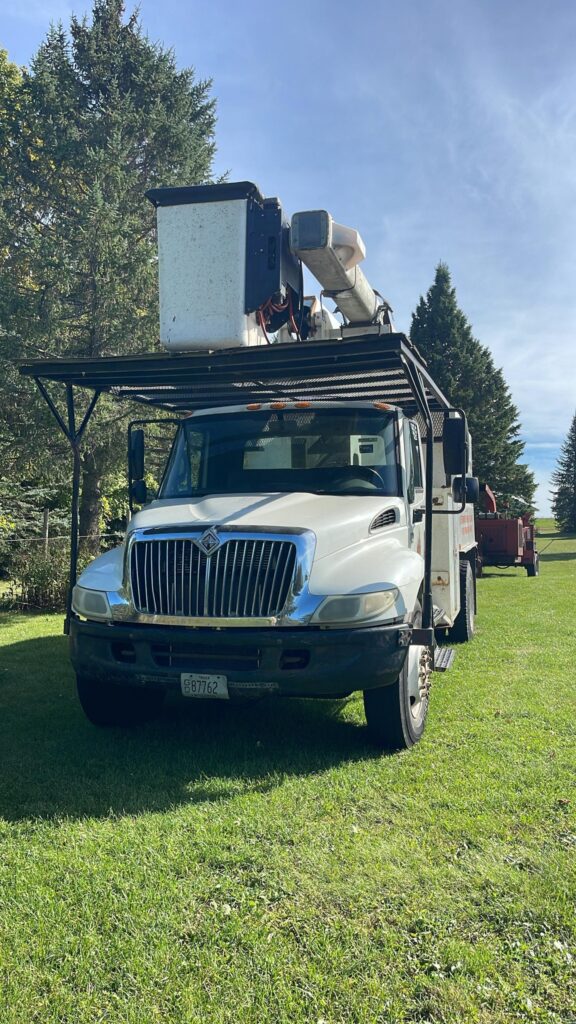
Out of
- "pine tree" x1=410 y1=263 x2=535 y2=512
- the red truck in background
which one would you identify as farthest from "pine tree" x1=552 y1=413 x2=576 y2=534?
the red truck in background

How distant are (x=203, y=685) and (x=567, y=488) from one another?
63.7 m

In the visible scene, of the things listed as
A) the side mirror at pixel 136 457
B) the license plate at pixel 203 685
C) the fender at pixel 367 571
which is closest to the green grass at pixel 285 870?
the license plate at pixel 203 685

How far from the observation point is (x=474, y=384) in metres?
38.1

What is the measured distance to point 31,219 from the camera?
17.3 metres

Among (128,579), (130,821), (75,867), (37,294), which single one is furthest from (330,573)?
(37,294)

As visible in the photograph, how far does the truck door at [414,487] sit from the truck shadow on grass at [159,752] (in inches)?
59.2

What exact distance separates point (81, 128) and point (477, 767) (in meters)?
17.5

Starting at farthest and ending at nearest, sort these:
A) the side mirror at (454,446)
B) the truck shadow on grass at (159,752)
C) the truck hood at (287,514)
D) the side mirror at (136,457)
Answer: the side mirror at (136,457), the side mirror at (454,446), the truck hood at (287,514), the truck shadow on grass at (159,752)

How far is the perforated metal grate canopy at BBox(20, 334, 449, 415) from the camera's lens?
5008 mm

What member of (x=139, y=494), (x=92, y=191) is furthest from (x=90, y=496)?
(x=139, y=494)

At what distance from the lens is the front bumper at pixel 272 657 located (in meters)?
4.26

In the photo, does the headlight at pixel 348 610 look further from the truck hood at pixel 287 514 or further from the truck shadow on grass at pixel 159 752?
the truck shadow on grass at pixel 159 752

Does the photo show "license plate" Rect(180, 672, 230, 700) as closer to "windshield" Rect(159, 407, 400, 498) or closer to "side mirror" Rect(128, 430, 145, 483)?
"windshield" Rect(159, 407, 400, 498)

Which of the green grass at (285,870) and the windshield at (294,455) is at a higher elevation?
the windshield at (294,455)
